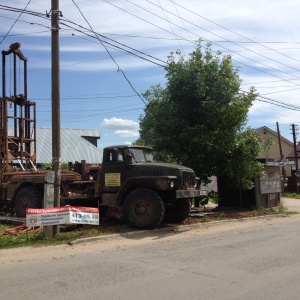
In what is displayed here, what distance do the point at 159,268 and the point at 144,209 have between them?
488 centimetres

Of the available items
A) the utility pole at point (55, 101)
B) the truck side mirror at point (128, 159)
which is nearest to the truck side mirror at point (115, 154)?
the truck side mirror at point (128, 159)

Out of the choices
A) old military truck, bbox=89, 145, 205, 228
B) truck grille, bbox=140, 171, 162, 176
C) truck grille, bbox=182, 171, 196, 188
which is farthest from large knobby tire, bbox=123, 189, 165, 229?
truck grille, bbox=182, 171, 196, 188

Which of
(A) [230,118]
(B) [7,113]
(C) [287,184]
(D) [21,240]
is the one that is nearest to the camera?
(D) [21,240]

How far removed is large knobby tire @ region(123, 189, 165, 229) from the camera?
12211 mm

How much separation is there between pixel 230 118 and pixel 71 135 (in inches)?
1160

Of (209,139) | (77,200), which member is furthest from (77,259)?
(209,139)

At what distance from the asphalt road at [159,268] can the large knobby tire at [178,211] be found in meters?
2.40

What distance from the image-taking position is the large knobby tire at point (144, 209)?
40.1 feet

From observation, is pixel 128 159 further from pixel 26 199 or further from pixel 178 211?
pixel 26 199

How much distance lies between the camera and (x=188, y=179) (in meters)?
Answer: 13.2

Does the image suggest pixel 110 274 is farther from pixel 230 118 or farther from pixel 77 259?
pixel 230 118

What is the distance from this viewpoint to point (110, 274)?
708 centimetres

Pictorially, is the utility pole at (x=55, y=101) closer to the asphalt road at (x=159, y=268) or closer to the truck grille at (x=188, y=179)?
the asphalt road at (x=159, y=268)

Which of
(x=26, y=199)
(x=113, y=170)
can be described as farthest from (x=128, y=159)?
(x=26, y=199)
